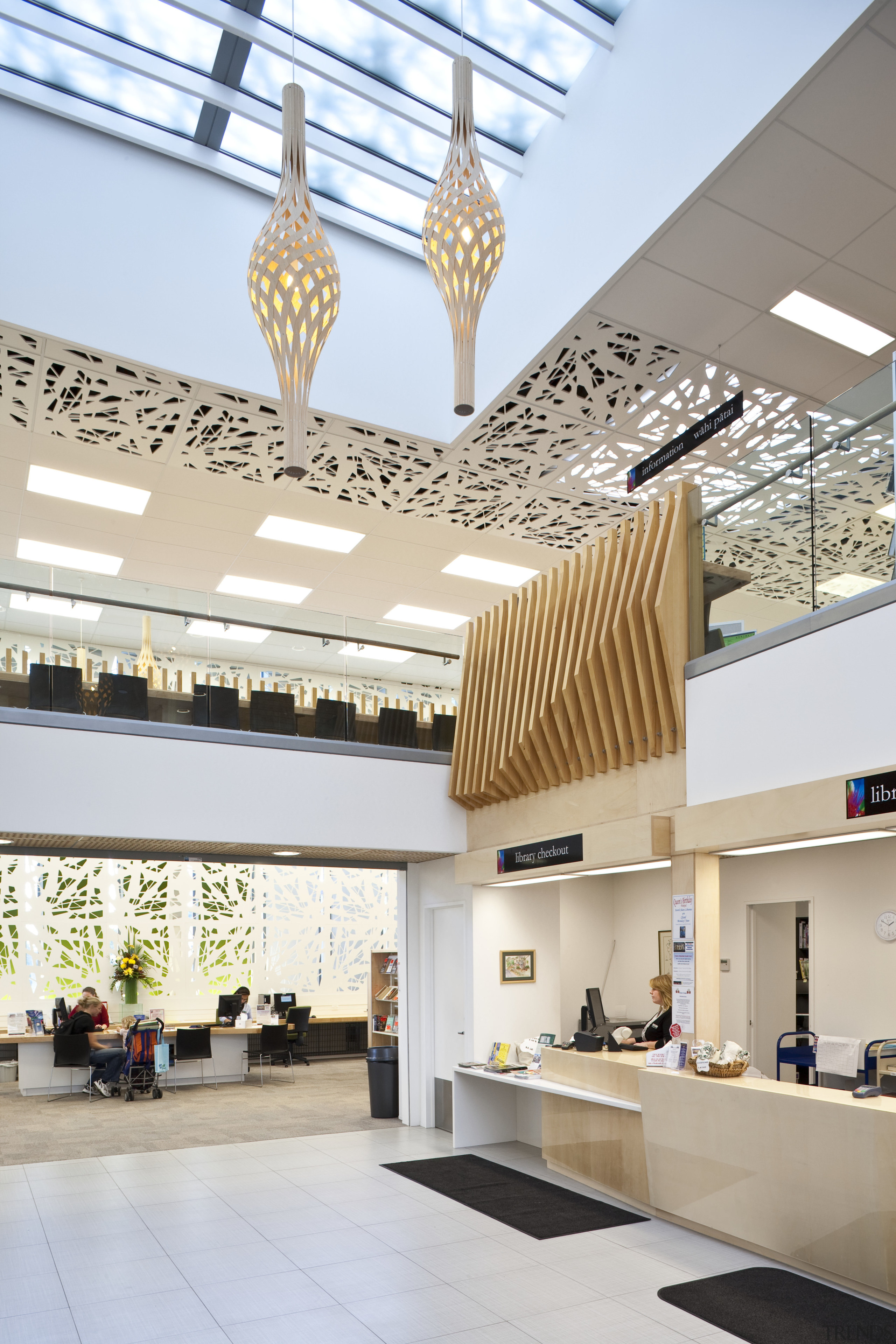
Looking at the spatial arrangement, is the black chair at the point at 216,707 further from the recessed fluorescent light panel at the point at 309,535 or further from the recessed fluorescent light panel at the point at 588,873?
the recessed fluorescent light panel at the point at 588,873

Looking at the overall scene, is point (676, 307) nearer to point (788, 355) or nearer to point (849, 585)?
point (788, 355)

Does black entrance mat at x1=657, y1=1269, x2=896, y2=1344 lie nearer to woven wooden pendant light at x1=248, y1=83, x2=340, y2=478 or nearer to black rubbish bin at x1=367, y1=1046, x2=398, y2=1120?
woven wooden pendant light at x1=248, y1=83, x2=340, y2=478

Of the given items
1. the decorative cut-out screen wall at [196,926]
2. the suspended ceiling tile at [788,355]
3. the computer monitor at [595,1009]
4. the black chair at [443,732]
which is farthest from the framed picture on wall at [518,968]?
the suspended ceiling tile at [788,355]

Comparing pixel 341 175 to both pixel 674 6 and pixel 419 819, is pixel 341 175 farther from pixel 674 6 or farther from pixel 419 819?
pixel 419 819

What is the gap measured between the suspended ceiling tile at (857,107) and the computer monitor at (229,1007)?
13290 mm

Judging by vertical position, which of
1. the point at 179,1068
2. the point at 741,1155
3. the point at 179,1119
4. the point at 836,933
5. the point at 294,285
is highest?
the point at 294,285

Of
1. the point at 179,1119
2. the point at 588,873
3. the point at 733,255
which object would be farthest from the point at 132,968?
the point at 733,255

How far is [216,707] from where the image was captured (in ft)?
31.7

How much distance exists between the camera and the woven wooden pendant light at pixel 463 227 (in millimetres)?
4246

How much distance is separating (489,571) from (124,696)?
17.3 ft

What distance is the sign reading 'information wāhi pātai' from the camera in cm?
715

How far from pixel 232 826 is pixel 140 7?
652cm

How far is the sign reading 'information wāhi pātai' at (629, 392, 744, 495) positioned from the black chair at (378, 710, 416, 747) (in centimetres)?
370

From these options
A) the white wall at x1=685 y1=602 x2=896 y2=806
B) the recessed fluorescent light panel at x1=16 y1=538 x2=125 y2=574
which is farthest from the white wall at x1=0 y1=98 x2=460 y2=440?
the recessed fluorescent light panel at x1=16 y1=538 x2=125 y2=574
